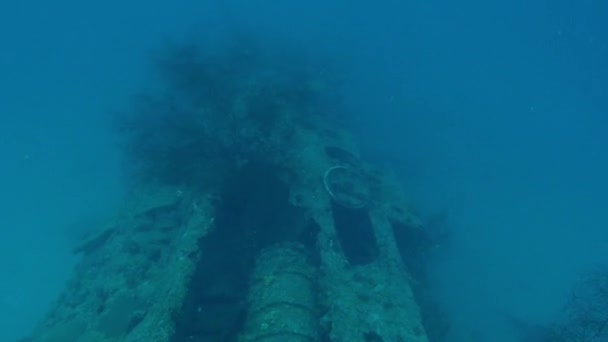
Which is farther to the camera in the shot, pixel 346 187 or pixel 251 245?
pixel 346 187

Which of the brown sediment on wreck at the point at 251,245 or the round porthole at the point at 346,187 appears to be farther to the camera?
the round porthole at the point at 346,187

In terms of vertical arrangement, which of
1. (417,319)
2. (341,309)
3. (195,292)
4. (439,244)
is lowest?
(439,244)

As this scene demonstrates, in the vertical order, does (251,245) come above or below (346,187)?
below

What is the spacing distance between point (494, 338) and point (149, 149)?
16225 millimetres

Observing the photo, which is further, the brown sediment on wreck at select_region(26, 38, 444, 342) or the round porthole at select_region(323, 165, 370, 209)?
the round porthole at select_region(323, 165, 370, 209)

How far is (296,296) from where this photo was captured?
9.04 m

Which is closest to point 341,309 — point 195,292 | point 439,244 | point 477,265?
point 195,292

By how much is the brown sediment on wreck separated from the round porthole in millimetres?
41

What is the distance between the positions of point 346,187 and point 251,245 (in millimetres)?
3323

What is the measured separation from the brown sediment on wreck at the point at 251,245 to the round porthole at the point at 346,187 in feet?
0.13

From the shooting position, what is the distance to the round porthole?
39.4 feet

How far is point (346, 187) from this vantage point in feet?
41.2

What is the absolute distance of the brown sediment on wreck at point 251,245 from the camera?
8.69 metres

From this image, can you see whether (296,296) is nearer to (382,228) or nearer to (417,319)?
(417,319)
